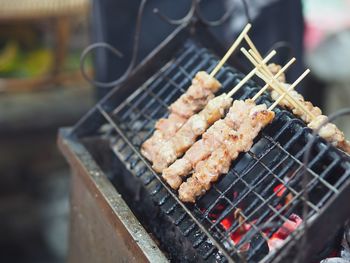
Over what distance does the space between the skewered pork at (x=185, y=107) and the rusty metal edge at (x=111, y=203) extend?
0.28m

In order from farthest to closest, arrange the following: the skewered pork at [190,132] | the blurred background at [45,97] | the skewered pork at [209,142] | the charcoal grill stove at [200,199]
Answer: the blurred background at [45,97] → the skewered pork at [190,132] → the skewered pork at [209,142] → the charcoal grill stove at [200,199]

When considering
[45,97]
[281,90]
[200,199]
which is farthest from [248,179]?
[45,97]

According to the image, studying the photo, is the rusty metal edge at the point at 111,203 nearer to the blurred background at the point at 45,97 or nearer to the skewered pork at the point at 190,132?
the skewered pork at the point at 190,132

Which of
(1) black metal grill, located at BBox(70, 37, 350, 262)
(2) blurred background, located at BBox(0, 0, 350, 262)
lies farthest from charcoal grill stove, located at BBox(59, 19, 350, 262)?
(2) blurred background, located at BBox(0, 0, 350, 262)

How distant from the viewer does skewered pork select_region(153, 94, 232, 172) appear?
2.81 meters

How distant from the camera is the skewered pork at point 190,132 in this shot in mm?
2809

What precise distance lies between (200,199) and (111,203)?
476 mm

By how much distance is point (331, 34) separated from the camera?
6773mm

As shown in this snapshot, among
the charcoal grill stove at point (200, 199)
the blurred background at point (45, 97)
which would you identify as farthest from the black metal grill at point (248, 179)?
the blurred background at point (45, 97)

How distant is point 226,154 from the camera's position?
8.54 feet

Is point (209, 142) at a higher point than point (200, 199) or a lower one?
higher

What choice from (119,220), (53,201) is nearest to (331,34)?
(53,201)

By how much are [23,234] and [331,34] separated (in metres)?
4.15

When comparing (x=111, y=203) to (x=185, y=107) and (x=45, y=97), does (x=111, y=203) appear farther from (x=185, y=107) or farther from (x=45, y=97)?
(x=45, y=97)
